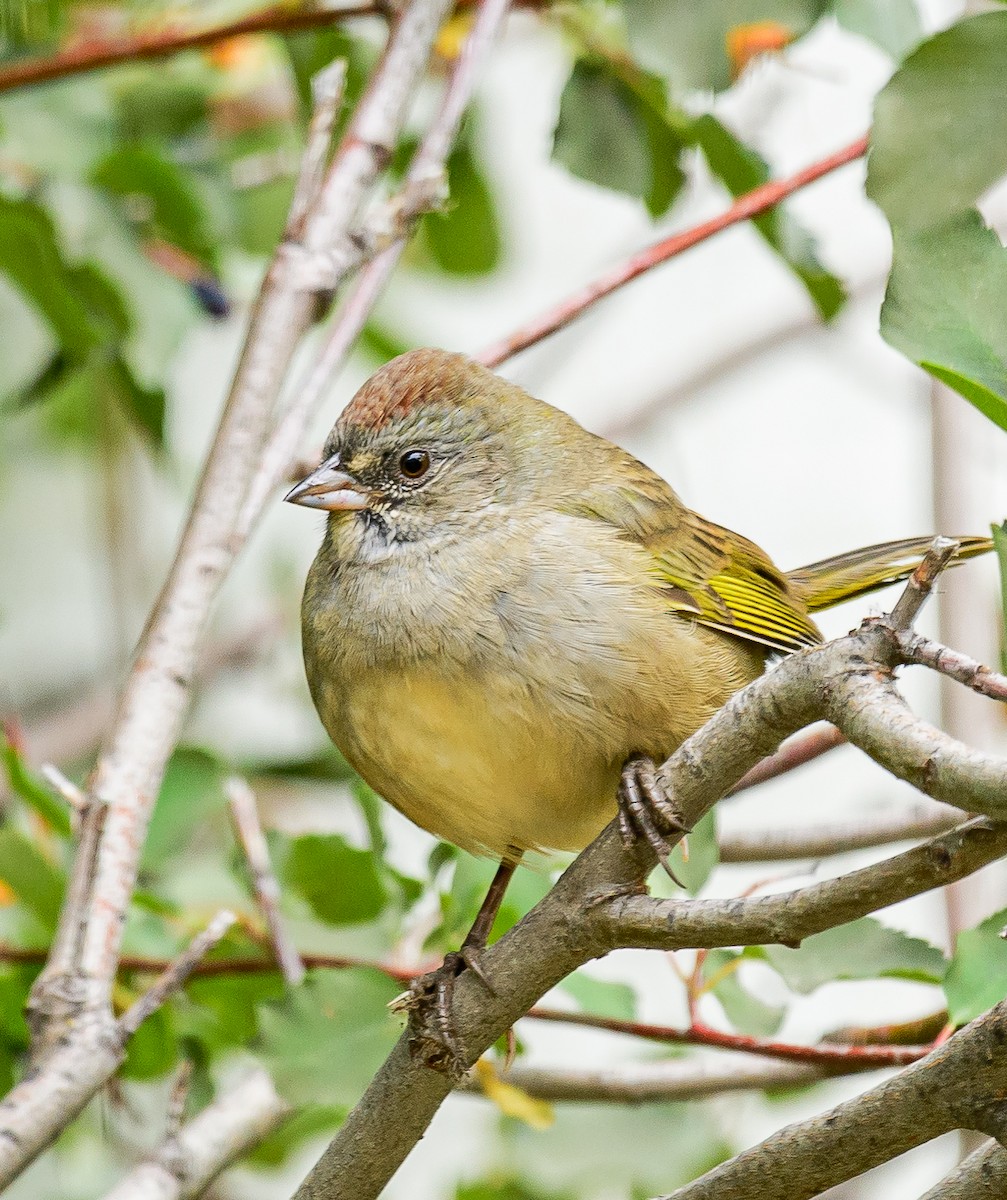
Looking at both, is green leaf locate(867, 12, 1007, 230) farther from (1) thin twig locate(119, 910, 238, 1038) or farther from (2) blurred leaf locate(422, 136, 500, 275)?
(2) blurred leaf locate(422, 136, 500, 275)

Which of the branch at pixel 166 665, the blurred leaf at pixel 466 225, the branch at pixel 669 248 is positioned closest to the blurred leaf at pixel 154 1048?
the branch at pixel 166 665

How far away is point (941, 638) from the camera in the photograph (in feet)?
11.2

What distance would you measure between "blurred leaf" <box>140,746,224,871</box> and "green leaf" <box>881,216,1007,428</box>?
178 cm

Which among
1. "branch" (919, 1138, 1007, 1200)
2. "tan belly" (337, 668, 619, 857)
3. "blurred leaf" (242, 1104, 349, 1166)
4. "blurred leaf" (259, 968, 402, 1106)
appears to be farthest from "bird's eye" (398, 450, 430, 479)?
"branch" (919, 1138, 1007, 1200)

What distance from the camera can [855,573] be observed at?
2916mm

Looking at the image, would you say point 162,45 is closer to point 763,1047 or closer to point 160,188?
point 160,188

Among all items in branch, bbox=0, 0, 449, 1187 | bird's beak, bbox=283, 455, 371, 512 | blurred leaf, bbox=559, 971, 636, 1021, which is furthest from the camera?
bird's beak, bbox=283, 455, 371, 512

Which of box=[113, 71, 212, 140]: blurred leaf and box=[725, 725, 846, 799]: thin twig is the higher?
box=[113, 71, 212, 140]: blurred leaf

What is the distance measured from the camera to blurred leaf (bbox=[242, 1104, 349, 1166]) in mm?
2676

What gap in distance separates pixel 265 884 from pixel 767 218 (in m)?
1.39

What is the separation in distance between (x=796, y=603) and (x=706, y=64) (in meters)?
0.95

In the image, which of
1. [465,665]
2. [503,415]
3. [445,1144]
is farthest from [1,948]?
[445,1144]

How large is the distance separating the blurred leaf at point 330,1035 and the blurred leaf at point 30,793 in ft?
1.99

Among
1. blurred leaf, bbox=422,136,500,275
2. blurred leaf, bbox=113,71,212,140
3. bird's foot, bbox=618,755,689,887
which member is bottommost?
bird's foot, bbox=618,755,689,887
